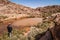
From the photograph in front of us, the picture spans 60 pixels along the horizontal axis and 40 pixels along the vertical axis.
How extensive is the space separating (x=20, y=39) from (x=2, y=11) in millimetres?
15150

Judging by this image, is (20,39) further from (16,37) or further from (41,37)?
(41,37)

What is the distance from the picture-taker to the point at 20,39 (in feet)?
48.9

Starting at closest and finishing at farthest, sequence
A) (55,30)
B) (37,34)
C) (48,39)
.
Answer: (55,30) < (48,39) < (37,34)

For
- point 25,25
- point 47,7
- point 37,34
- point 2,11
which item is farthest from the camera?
point 47,7

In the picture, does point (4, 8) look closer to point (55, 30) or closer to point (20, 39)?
point (20, 39)

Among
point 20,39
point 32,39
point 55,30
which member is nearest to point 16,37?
point 20,39

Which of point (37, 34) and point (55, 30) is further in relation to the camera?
point (37, 34)

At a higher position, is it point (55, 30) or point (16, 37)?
point (55, 30)

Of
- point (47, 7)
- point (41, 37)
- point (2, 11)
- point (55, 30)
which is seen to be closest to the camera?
point (55, 30)

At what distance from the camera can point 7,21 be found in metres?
23.2

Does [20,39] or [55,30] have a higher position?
[55,30]

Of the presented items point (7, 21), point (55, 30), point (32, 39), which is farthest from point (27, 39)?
point (7, 21)

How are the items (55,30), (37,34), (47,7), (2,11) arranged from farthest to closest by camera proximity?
(47,7) → (2,11) → (37,34) → (55,30)

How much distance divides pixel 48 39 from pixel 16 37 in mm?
3253
